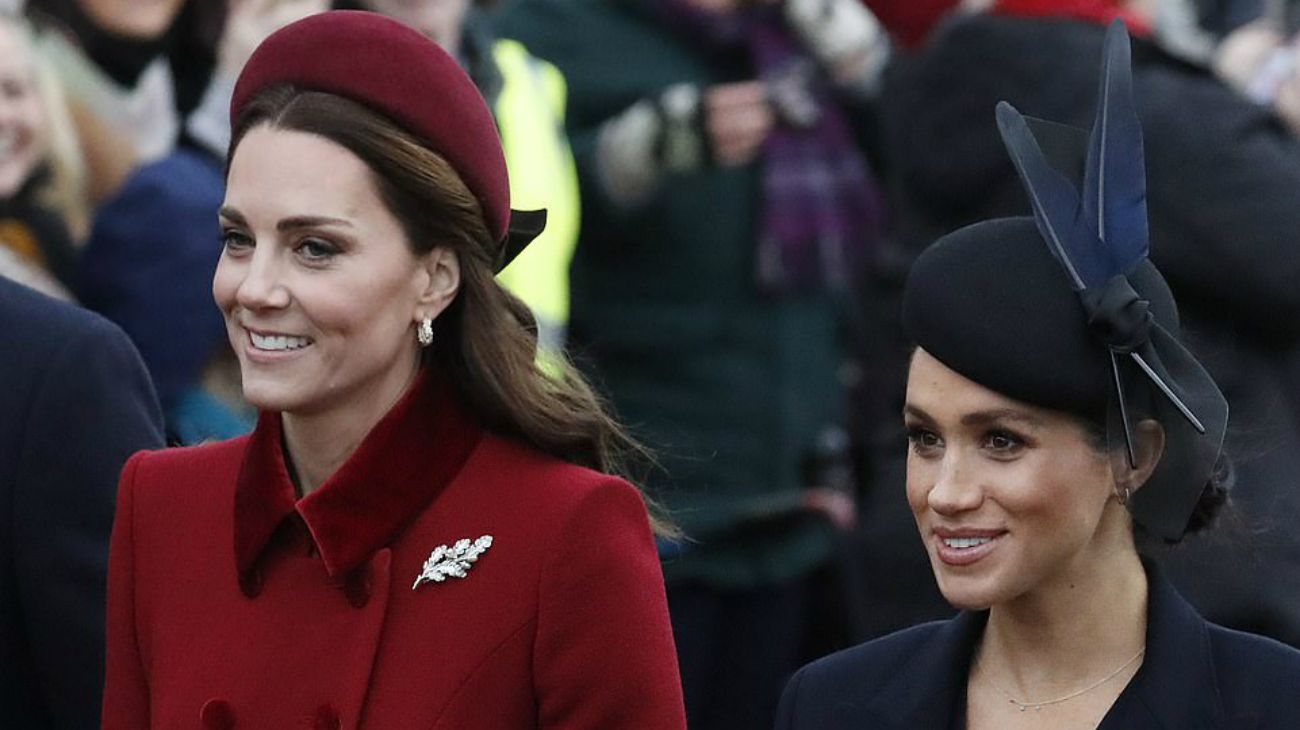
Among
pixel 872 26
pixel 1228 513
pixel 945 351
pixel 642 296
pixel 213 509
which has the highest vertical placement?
pixel 945 351

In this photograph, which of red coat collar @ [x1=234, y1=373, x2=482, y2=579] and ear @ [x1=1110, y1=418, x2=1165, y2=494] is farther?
red coat collar @ [x1=234, y1=373, x2=482, y2=579]

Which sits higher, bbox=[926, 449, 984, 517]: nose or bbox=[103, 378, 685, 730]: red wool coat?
bbox=[926, 449, 984, 517]: nose

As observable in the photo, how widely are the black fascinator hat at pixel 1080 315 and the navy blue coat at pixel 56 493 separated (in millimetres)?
1176

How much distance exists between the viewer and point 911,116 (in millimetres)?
6176

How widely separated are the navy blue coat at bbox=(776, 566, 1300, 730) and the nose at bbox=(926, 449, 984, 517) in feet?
0.81

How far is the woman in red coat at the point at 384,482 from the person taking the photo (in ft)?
12.0

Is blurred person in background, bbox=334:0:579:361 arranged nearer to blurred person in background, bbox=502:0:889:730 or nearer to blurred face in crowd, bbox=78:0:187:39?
blurred person in background, bbox=502:0:889:730

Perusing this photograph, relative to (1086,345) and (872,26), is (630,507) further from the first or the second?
(872,26)

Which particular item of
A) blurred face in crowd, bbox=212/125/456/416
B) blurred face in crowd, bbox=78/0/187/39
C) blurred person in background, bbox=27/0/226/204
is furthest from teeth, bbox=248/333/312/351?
blurred face in crowd, bbox=78/0/187/39

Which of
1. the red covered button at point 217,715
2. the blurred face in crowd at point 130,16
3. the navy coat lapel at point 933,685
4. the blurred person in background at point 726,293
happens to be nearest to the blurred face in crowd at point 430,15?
the blurred face in crowd at point 130,16

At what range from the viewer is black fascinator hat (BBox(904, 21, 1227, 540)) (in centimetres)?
346

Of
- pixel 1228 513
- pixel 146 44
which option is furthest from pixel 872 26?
pixel 1228 513

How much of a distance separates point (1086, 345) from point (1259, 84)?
4538 millimetres

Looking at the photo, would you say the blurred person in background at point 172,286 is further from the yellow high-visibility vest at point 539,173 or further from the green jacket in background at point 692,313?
the green jacket in background at point 692,313
